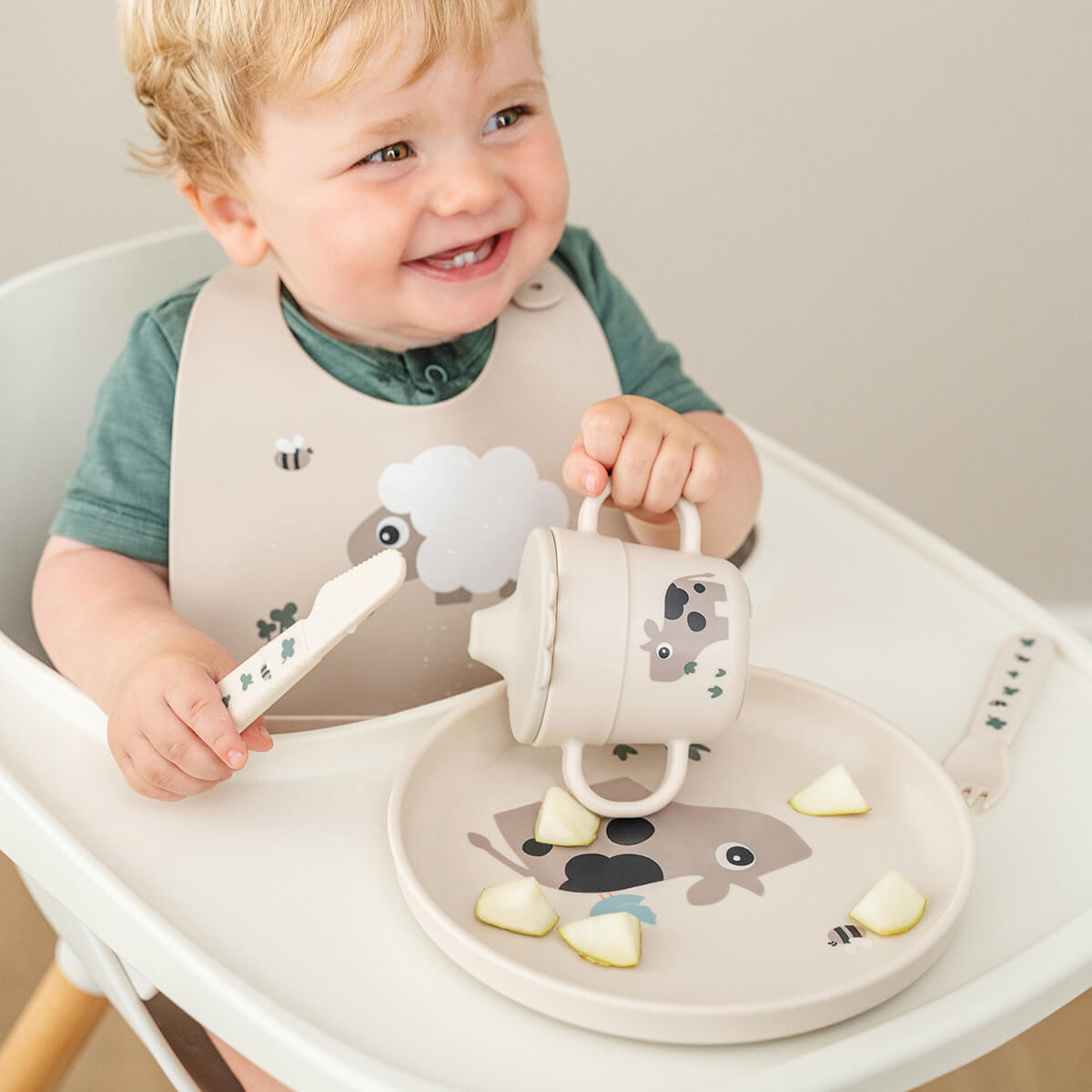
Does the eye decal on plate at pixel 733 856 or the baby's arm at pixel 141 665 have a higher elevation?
the baby's arm at pixel 141 665

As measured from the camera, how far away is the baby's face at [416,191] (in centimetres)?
69

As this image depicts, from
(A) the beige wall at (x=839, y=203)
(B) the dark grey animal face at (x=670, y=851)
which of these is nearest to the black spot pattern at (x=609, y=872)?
(B) the dark grey animal face at (x=670, y=851)

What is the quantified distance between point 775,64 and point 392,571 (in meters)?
1.04

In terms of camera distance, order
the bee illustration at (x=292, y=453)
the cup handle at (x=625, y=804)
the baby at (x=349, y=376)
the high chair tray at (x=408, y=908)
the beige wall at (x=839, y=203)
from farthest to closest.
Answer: the beige wall at (x=839, y=203), the bee illustration at (x=292, y=453), the baby at (x=349, y=376), the cup handle at (x=625, y=804), the high chair tray at (x=408, y=908)

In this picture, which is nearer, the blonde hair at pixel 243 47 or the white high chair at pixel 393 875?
the white high chair at pixel 393 875

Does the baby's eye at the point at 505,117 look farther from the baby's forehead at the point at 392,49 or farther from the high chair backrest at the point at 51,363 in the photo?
the high chair backrest at the point at 51,363

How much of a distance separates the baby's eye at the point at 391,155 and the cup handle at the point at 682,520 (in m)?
0.24

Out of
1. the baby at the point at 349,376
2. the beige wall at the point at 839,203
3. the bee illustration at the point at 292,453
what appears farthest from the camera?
the beige wall at the point at 839,203

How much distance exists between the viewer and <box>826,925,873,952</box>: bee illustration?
0.51 m

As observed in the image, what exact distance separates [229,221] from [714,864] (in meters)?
0.54

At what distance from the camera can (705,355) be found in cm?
153

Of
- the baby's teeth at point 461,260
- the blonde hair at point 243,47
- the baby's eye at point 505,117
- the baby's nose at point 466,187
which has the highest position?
the blonde hair at point 243,47

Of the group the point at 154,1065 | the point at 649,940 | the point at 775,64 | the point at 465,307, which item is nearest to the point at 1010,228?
the point at 775,64

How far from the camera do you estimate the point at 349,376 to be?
82 centimetres
